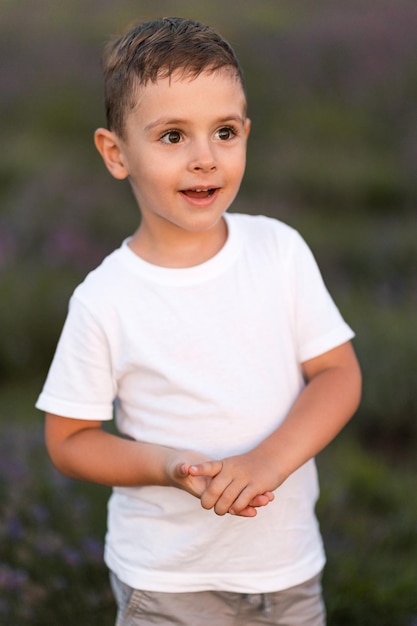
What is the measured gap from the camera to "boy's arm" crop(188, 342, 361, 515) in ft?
6.47

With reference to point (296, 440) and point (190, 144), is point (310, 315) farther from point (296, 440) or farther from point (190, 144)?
point (190, 144)

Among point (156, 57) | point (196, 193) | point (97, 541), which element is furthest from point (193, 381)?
point (97, 541)

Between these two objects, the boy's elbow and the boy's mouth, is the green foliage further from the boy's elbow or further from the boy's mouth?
the boy's mouth

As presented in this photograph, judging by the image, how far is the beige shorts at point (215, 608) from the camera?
86.4 inches

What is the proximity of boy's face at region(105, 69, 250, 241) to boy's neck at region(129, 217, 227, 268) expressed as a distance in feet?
0.28

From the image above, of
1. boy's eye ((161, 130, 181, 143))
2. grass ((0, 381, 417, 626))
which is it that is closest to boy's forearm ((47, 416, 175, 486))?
boy's eye ((161, 130, 181, 143))

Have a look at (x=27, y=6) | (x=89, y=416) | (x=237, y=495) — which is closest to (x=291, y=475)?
(x=237, y=495)

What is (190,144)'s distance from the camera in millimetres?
2062

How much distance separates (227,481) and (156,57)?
2.90ft

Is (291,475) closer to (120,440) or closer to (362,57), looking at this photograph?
(120,440)

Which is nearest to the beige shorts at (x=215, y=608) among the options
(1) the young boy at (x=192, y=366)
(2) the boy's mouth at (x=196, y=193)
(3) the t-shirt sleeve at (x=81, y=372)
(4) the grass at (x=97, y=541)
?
Answer: (1) the young boy at (x=192, y=366)

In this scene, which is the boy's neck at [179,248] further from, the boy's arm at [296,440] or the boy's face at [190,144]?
the boy's arm at [296,440]

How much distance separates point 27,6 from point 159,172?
53.3ft

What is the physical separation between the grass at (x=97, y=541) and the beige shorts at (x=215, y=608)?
28.7 inches
